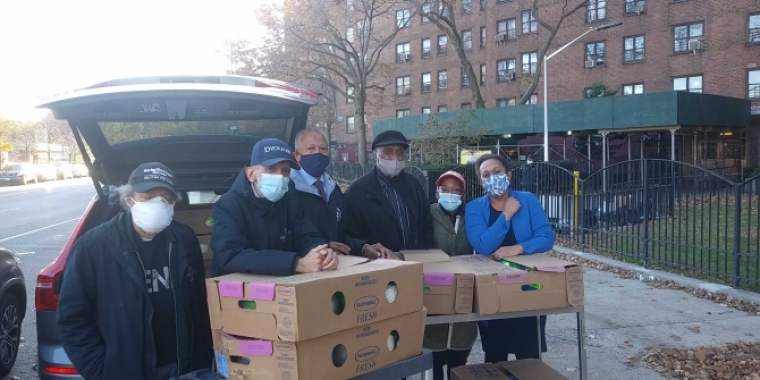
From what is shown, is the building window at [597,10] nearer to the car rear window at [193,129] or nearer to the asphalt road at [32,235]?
the asphalt road at [32,235]

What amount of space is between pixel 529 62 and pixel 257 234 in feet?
138

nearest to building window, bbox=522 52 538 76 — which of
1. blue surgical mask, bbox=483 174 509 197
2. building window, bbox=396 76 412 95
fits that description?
building window, bbox=396 76 412 95

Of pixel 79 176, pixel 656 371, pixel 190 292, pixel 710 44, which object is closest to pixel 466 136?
pixel 710 44

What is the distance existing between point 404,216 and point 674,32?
37.4 m

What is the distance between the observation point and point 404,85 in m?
51.5

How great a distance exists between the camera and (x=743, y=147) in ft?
113

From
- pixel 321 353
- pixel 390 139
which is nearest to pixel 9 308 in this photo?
pixel 390 139

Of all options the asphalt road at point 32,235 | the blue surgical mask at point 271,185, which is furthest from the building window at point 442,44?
the blue surgical mask at point 271,185

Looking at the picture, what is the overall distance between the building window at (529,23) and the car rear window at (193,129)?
39.8 meters

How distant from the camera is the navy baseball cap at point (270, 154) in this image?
3.24 meters

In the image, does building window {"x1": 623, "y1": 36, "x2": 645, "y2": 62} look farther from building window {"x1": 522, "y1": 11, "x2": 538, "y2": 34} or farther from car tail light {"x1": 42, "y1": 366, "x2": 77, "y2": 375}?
car tail light {"x1": 42, "y1": 366, "x2": 77, "y2": 375}

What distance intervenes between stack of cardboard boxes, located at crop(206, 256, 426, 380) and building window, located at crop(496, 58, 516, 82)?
1677 inches

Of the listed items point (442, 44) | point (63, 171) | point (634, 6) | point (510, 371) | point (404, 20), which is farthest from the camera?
point (63, 171)

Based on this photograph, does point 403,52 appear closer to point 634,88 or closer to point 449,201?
point 634,88
